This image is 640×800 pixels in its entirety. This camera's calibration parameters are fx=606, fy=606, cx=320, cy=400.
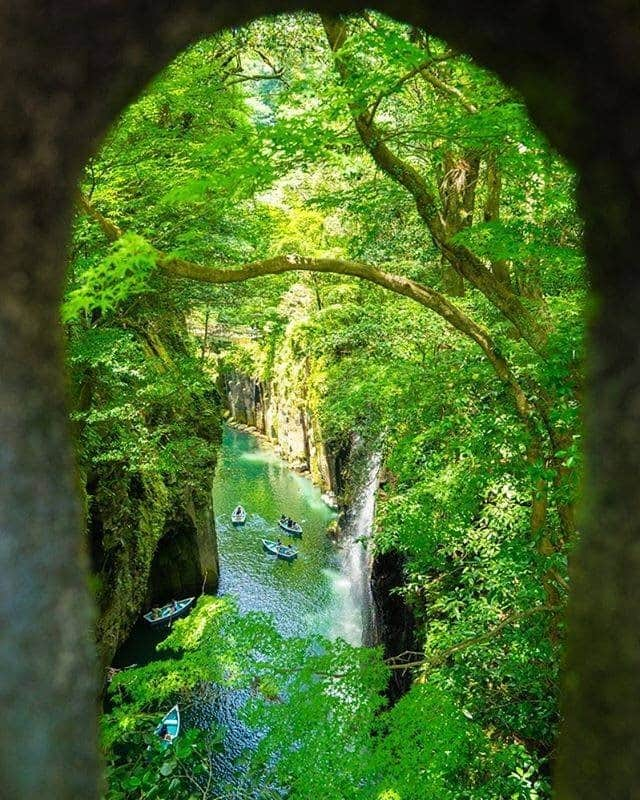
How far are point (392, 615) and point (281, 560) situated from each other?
8.72 m

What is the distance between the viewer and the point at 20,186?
2.29 m

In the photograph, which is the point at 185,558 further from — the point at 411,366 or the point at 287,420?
the point at 287,420

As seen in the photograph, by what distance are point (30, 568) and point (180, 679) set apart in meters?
4.00

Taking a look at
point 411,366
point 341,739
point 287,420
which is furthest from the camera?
point 287,420

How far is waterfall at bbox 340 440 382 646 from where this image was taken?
1379 cm

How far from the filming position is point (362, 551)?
15.9 metres

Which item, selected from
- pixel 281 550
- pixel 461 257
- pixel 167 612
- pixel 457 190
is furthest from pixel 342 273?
pixel 281 550

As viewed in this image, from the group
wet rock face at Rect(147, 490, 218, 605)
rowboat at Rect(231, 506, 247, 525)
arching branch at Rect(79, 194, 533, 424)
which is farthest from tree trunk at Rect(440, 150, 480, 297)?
rowboat at Rect(231, 506, 247, 525)

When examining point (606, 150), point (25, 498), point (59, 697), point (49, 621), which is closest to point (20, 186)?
point (25, 498)

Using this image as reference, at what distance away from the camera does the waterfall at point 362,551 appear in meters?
13.8

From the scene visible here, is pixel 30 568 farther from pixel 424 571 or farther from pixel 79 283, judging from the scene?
pixel 424 571

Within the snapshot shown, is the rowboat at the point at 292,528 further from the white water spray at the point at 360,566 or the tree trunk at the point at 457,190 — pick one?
the tree trunk at the point at 457,190

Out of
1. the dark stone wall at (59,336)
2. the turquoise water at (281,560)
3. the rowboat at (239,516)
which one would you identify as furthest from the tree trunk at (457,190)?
the rowboat at (239,516)

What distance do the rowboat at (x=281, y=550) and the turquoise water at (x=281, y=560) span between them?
0.19 metres
